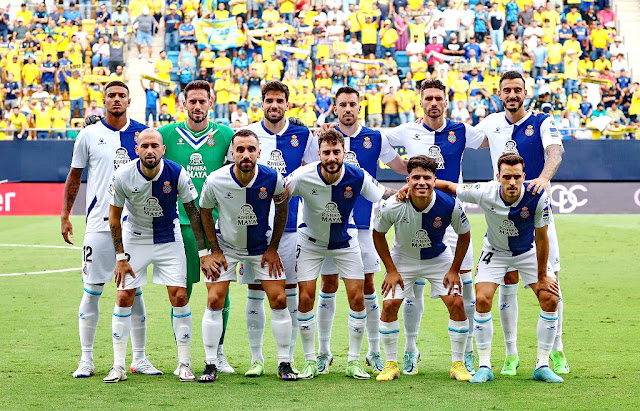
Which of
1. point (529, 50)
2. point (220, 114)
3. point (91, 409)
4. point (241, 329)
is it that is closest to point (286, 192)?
point (91, 409)

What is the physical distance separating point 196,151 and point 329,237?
1344 mm

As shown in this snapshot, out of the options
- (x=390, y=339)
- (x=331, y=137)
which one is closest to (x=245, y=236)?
(x=331, y=137)

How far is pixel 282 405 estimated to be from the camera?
6.50 meters

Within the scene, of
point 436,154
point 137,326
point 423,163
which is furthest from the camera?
point 436,154

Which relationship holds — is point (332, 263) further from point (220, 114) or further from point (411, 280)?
point (220, 114)

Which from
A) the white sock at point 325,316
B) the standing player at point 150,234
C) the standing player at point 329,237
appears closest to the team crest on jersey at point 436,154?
the standing player at point 329,237

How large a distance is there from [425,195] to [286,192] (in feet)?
3.59

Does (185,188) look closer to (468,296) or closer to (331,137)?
(331,137)

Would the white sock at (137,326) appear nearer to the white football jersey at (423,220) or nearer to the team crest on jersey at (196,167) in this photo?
the team crest on jersey at (196,167)

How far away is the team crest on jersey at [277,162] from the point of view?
26.6 ft

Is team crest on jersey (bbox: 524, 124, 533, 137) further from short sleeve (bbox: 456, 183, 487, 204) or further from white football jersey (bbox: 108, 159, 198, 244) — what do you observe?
white football jersey (bbox: 108, 159, 198, 244)

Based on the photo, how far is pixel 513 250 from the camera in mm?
7672

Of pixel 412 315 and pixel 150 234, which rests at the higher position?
pixel 150 234

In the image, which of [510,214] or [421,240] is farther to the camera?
[421,240]
